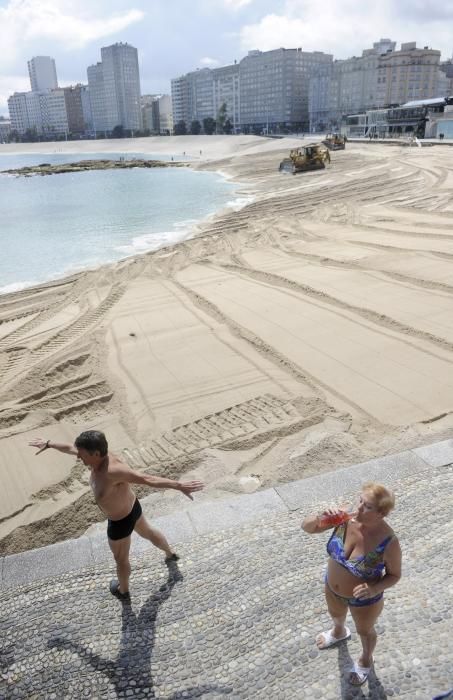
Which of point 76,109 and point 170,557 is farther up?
point 76,109

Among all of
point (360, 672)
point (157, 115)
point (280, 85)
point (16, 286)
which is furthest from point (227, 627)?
point (157, 115)

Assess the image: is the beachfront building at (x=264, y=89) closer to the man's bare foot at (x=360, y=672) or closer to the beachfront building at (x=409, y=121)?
the beachfront building at (x=409, y=121)

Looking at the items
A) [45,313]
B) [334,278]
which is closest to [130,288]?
[45,313]

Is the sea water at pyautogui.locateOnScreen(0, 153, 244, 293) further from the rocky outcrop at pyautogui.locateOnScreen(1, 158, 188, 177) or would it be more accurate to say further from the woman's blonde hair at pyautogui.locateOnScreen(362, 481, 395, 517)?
the rocky outcrop at pyautogui.locateOnScreen(1, 158, 188, 177)

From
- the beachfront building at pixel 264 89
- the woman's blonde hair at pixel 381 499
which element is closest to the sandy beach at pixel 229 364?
the woman's blonde hair at pixel 381 499

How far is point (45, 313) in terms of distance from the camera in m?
11.8

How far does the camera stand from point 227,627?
3268 millimetres

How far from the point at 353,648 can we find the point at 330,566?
0.64 meters

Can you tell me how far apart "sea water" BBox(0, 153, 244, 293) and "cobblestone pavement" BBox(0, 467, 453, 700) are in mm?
12898

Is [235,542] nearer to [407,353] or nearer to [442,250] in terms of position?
[407,353]

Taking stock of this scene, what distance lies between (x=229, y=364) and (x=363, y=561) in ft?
17.9

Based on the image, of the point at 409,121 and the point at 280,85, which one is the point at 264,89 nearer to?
the point at 280,85

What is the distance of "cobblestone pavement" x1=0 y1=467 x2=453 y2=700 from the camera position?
2.92 m

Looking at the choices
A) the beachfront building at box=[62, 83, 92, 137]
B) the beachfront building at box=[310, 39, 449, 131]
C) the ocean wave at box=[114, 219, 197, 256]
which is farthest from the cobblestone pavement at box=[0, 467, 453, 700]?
the beachfront building at box=[62, 83, 92, 137]
